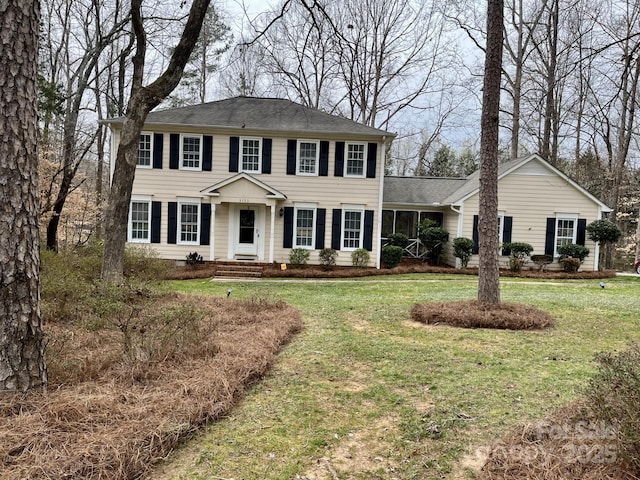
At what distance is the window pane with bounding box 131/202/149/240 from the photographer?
50.8ft

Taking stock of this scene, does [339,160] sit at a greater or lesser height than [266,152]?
lesser

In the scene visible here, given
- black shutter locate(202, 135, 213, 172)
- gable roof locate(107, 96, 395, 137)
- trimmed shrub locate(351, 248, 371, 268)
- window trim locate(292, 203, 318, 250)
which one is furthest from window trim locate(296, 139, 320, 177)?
trimmed shrub locate(351, 248, 371, 268)

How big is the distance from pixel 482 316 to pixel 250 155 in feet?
37.2

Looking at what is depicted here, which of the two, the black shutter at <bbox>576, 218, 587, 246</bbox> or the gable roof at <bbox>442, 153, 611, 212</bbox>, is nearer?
the gable roof at <bbox>442, 153, 611, 212</bbox>

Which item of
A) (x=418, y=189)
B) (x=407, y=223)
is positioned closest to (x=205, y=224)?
(x=407, y=223)

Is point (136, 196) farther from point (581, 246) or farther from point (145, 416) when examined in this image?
point (581, 246)

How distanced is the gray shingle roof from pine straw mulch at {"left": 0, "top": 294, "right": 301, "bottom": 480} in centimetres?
1420

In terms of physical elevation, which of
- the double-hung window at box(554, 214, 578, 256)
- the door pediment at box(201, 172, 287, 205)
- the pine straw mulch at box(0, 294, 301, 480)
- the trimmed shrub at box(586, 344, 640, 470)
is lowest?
the pine straw mulch at box(0, 294, 301, 480)

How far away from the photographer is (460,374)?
441cm

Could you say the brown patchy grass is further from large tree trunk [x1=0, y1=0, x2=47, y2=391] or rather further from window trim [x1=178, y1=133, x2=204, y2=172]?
window trim [x1=178, y1=133, x2=204, y2=172]

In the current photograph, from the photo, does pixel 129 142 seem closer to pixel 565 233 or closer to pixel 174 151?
pixel 174 151

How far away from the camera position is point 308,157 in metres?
15.8

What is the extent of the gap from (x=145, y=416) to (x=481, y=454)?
2354mm

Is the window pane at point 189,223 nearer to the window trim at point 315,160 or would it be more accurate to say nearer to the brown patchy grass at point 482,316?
the window trim at point 315,160
